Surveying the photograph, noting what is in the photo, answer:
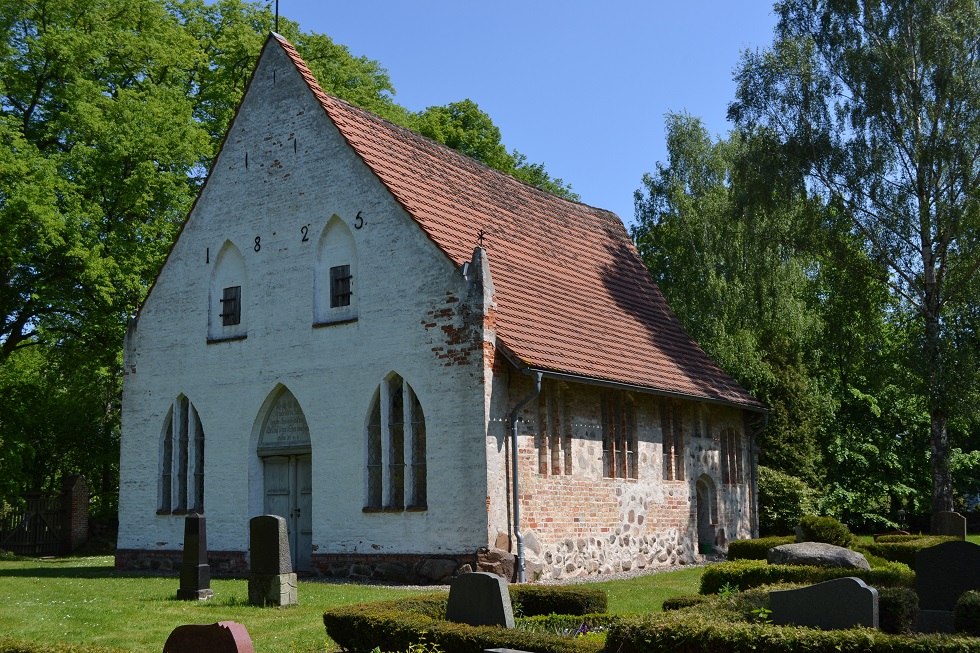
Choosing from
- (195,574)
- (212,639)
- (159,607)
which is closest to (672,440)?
(195,574)

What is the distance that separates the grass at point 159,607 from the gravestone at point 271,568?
0.31 metres

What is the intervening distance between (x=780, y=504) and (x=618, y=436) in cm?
1081

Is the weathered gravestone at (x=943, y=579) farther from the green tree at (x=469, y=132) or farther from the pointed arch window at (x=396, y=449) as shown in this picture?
the green tree at (x=469, y=132)

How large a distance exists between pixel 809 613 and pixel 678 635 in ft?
4.73

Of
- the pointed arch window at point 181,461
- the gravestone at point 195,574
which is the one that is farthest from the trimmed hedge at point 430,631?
the pointed arch window at point 181,461

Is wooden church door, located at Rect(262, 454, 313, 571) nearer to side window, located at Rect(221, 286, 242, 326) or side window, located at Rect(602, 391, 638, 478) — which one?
side window, located at Rect(221, 286, 242, 326)

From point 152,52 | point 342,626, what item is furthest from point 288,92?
point 342,626

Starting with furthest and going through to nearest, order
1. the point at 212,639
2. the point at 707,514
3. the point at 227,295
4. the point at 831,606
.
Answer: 1. the point at 707,514
2. the point at 227,295
3. the point at 831,606
4. the point at 212,639

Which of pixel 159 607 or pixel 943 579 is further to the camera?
pixel 159 607

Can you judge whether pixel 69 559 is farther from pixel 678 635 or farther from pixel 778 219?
pixel 678 635

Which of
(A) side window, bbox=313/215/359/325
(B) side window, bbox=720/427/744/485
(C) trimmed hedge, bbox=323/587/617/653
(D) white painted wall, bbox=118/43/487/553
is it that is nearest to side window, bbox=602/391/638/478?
(D) white painted wall, bbox=118/43/487/553

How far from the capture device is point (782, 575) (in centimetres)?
1453

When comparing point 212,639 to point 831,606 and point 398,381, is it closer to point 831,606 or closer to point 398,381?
point 831,606

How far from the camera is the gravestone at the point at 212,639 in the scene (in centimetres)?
673
